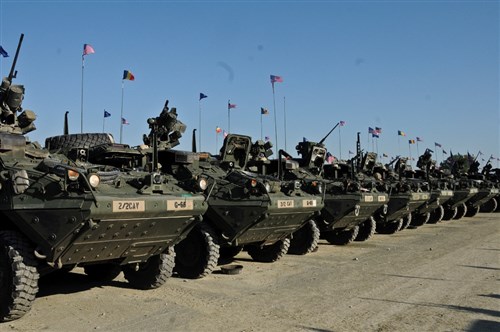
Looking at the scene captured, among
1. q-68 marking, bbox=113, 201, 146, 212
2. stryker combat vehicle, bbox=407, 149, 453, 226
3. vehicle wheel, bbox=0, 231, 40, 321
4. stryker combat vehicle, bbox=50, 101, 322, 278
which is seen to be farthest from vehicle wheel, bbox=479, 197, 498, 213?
vehicle wheel, bbox=0, 231, 40, 321

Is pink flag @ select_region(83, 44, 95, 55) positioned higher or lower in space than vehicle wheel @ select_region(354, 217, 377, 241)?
higher

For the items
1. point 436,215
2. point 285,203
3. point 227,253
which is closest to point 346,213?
point 227,253

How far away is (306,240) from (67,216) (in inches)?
283

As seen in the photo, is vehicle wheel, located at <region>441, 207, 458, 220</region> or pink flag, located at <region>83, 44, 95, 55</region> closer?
pink flag, located at <region>83, 44, 95, 55</region>

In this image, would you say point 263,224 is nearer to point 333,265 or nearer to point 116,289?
point 333,265

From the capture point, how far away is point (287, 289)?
27.6ft

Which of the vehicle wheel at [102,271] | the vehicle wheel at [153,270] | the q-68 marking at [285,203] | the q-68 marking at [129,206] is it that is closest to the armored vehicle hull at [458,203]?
the q-68 marking at [285,203]

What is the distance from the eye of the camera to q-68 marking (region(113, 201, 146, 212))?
651cm

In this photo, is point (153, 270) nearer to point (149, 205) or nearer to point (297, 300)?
point (149, 205)

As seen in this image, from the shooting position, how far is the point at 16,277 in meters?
6.25

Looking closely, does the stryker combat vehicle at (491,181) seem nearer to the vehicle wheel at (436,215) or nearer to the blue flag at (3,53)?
the vehicle wheel at (436,215)

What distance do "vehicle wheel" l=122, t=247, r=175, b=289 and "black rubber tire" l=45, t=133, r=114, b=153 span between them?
2640 mm

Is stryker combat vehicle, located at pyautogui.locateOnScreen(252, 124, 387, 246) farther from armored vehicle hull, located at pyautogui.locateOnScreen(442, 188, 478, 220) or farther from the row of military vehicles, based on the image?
armored vehicle hull, located at pyautogui.locateOnScreen(442, 188, 478, 220)

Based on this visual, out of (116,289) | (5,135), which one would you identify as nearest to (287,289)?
(116,289)
